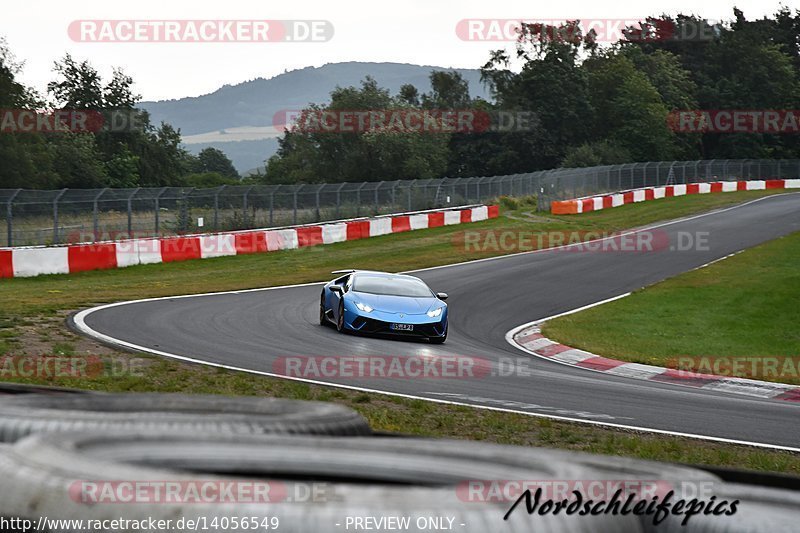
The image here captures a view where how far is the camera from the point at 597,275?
90.7 ft

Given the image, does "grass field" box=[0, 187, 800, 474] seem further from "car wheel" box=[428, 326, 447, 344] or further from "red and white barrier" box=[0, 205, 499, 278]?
"car wheel" box=[428, 326, 447, 344]

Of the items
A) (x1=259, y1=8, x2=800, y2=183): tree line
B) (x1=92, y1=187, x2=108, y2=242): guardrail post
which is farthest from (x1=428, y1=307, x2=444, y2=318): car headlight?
(x1=259, y1=8, x2=800, y2=183): tree line

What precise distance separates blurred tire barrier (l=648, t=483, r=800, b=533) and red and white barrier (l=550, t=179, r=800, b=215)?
44.5 m

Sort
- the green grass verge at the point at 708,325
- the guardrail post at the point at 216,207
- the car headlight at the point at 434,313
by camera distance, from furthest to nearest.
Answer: the guardrail post at the point at 216,207 < the car headlight at the point at 434,313 < the green grass verge at the point at 708,325

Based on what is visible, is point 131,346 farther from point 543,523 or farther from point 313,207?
point 313,207

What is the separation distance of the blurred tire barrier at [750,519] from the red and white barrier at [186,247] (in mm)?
23039

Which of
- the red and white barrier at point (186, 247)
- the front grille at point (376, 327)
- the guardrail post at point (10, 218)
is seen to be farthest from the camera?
the guardrail post at point (10, 218)

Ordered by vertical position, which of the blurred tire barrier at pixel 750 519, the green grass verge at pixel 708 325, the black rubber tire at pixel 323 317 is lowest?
the green grass verge at pixel 708 325

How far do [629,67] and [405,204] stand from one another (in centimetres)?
5275

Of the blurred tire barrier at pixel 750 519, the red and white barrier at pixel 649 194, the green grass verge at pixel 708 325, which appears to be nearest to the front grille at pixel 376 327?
the green grass verge at pixel 708 325

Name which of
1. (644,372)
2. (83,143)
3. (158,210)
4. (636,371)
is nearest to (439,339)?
(636,371)

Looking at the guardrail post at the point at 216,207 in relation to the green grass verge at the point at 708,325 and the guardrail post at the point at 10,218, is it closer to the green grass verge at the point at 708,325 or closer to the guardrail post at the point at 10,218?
the guardrail post at the point at 10,218

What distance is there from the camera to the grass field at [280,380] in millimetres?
9297

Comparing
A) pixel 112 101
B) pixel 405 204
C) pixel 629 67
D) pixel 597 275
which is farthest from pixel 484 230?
pixel 629 67
